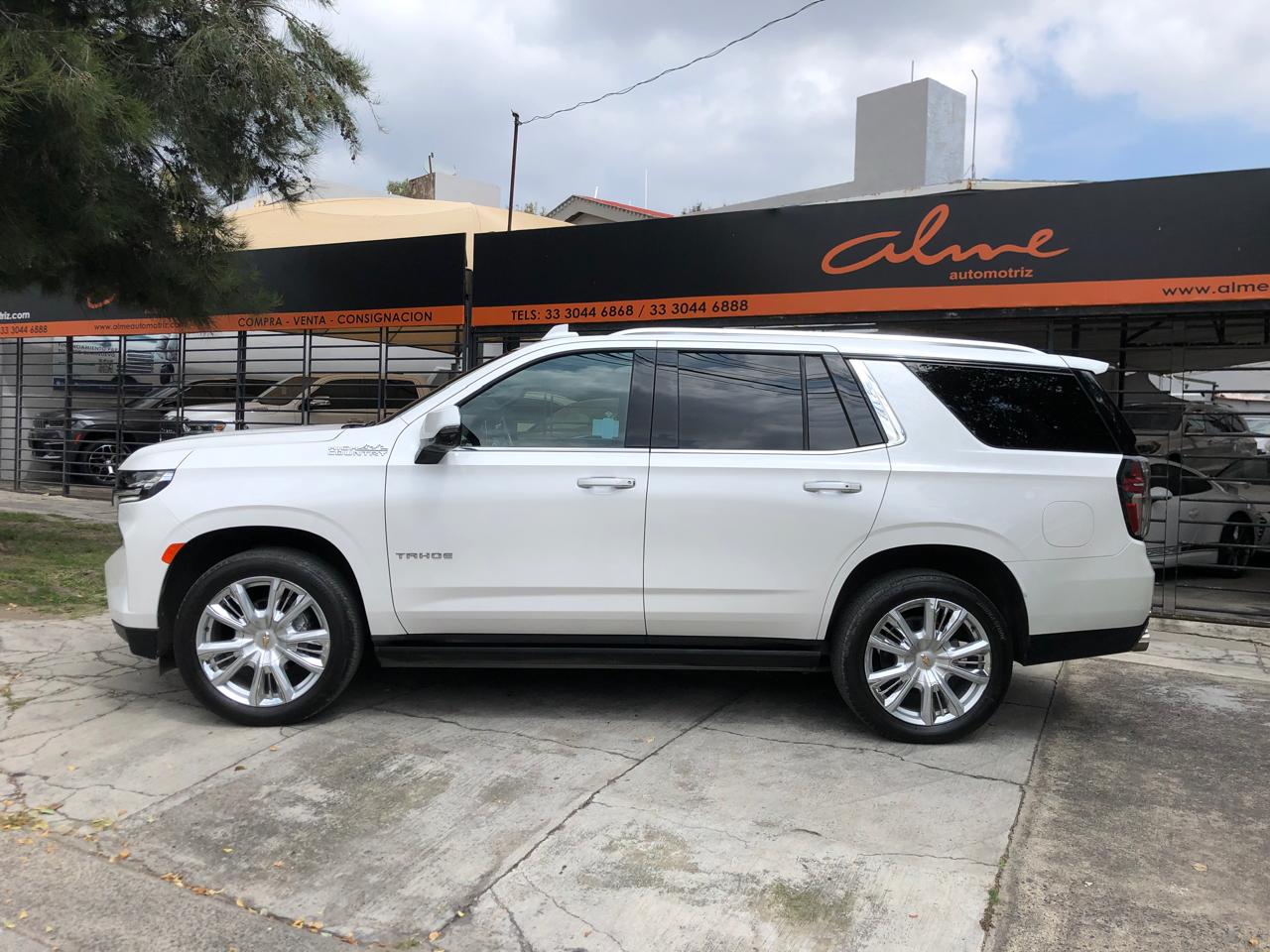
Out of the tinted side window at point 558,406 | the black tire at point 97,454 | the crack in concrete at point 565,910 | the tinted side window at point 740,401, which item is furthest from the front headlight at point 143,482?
the black tire at point 97,454

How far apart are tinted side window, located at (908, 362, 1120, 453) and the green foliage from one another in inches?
241

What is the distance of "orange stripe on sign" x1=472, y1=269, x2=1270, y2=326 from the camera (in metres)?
7.34

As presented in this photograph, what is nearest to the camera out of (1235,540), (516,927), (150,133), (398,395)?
(516,927)

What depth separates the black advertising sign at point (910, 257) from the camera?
727 centimetres

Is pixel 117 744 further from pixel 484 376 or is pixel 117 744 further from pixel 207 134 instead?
pixel 207 134

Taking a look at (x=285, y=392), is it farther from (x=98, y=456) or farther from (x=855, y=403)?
(x=855, y=403)

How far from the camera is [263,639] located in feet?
14.6

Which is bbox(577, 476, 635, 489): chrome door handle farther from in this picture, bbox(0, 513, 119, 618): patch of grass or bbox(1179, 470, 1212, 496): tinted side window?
bbox(1179, 470, 1212, 496): tinted side window

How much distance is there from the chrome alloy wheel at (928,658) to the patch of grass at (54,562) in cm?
563

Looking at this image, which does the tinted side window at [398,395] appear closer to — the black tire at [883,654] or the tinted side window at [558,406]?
the tinted side window at [558,406]

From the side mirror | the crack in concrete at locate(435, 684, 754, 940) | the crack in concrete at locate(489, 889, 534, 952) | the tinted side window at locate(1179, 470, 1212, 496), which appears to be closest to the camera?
the crack in concrete at locate(489, 889, 534, 952)

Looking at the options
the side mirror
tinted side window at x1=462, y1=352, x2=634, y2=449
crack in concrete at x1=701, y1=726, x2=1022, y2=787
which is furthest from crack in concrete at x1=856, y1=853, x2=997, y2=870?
the side mirror

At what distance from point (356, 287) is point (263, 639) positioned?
24.9 ft

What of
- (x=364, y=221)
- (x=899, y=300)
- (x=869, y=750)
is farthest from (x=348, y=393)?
(x=869, y=750)
